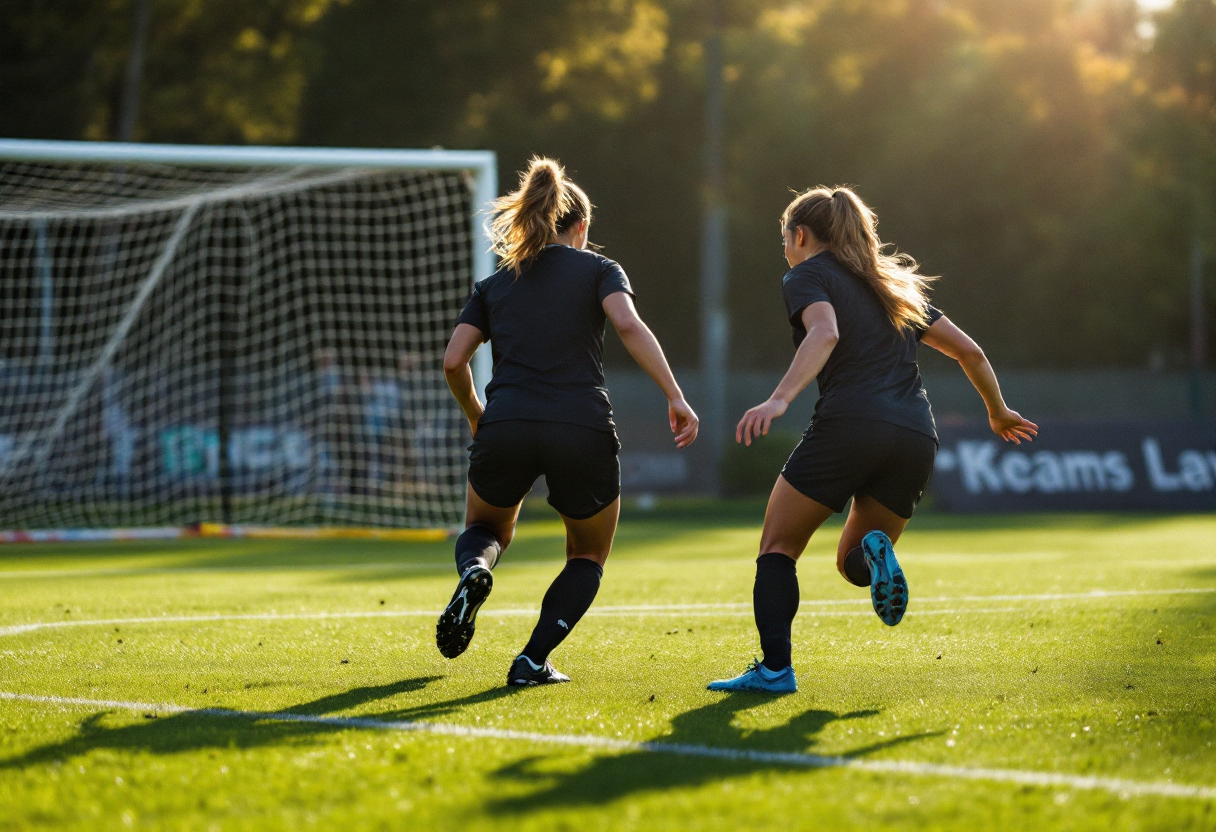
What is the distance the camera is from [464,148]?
31.6 meters

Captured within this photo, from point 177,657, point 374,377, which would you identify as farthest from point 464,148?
point 177,657

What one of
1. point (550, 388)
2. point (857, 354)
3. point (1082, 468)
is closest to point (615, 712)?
point (550, 388)

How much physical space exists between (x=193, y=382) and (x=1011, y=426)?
1747 centimetres

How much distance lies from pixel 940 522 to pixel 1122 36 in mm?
42312

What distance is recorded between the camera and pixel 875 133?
40000 millimetres

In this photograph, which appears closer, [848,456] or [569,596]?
[848,456]

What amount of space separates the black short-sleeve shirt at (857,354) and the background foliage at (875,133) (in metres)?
26.9

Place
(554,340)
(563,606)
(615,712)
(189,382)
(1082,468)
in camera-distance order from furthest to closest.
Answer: (189,382)
(1082,468)
(563,606)
(554,340)
(615,712)

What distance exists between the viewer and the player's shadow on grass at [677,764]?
3480 mm

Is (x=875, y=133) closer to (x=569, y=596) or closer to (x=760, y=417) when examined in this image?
(x=569, y=596)

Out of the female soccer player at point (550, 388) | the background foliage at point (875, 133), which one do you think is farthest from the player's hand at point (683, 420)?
the background foliage at point (875, 133)

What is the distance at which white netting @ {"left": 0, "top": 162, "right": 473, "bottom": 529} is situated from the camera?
53.0 feet

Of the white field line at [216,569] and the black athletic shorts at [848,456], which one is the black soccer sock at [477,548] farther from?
the white field line at [216,569]

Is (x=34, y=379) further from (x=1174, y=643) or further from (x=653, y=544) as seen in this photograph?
(x=1174, y=643)
